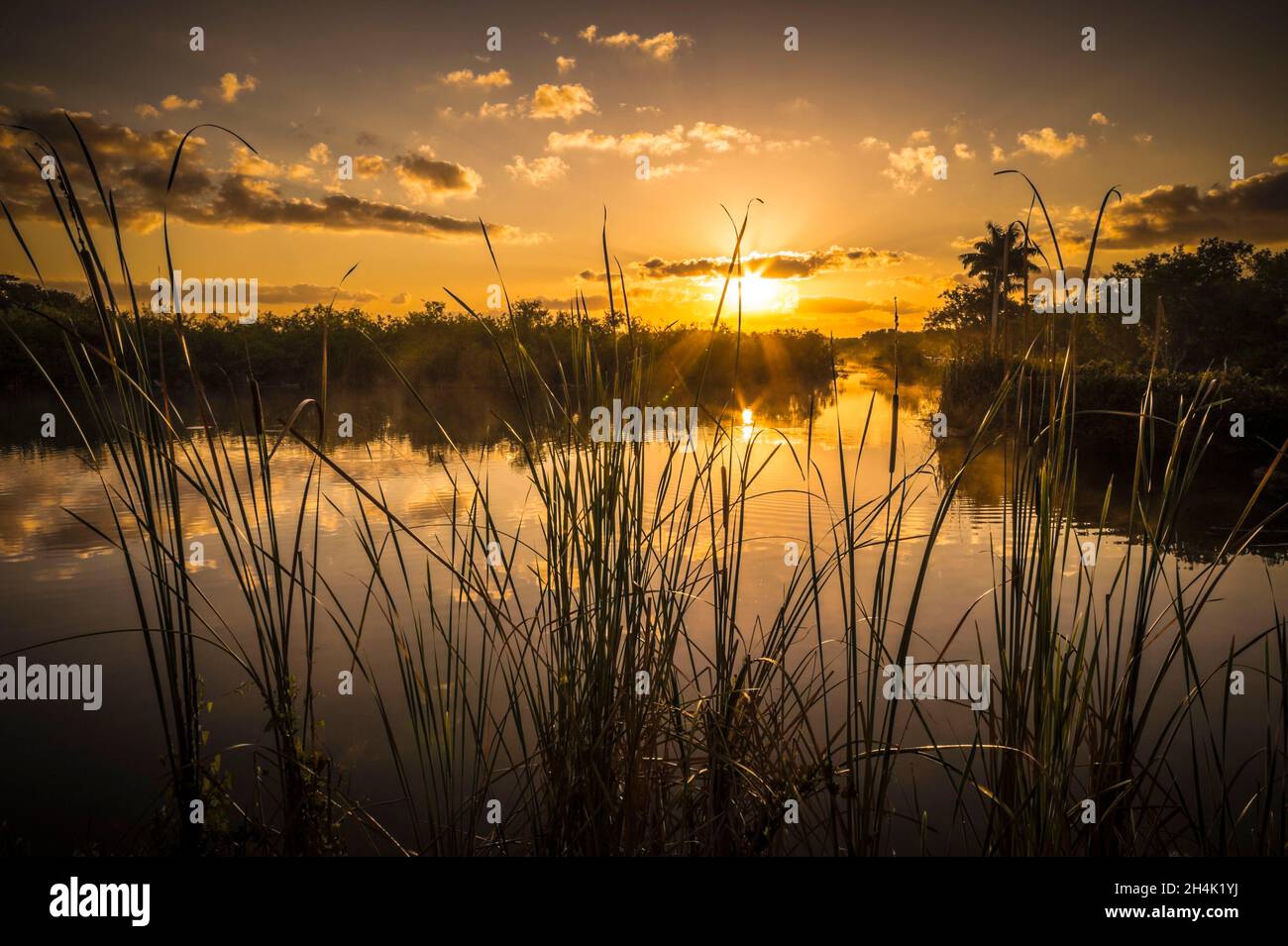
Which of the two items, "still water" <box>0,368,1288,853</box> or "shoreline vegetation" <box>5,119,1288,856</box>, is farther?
"still water" <box>0,368,1288,853</box>

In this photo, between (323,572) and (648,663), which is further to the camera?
(323,572)

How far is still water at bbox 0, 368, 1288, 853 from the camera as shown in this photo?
7.30 ft

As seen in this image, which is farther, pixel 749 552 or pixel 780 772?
pixel 749 552

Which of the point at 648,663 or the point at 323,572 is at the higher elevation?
the point at 648,663

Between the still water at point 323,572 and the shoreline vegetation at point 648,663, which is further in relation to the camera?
the still water at point 323,572

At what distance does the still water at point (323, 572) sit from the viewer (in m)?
2.22

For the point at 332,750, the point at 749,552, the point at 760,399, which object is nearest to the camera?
the point at 332,750

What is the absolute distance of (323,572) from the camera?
159 inches

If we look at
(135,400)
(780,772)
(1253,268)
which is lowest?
(780,772)

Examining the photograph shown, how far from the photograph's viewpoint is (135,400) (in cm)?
121
